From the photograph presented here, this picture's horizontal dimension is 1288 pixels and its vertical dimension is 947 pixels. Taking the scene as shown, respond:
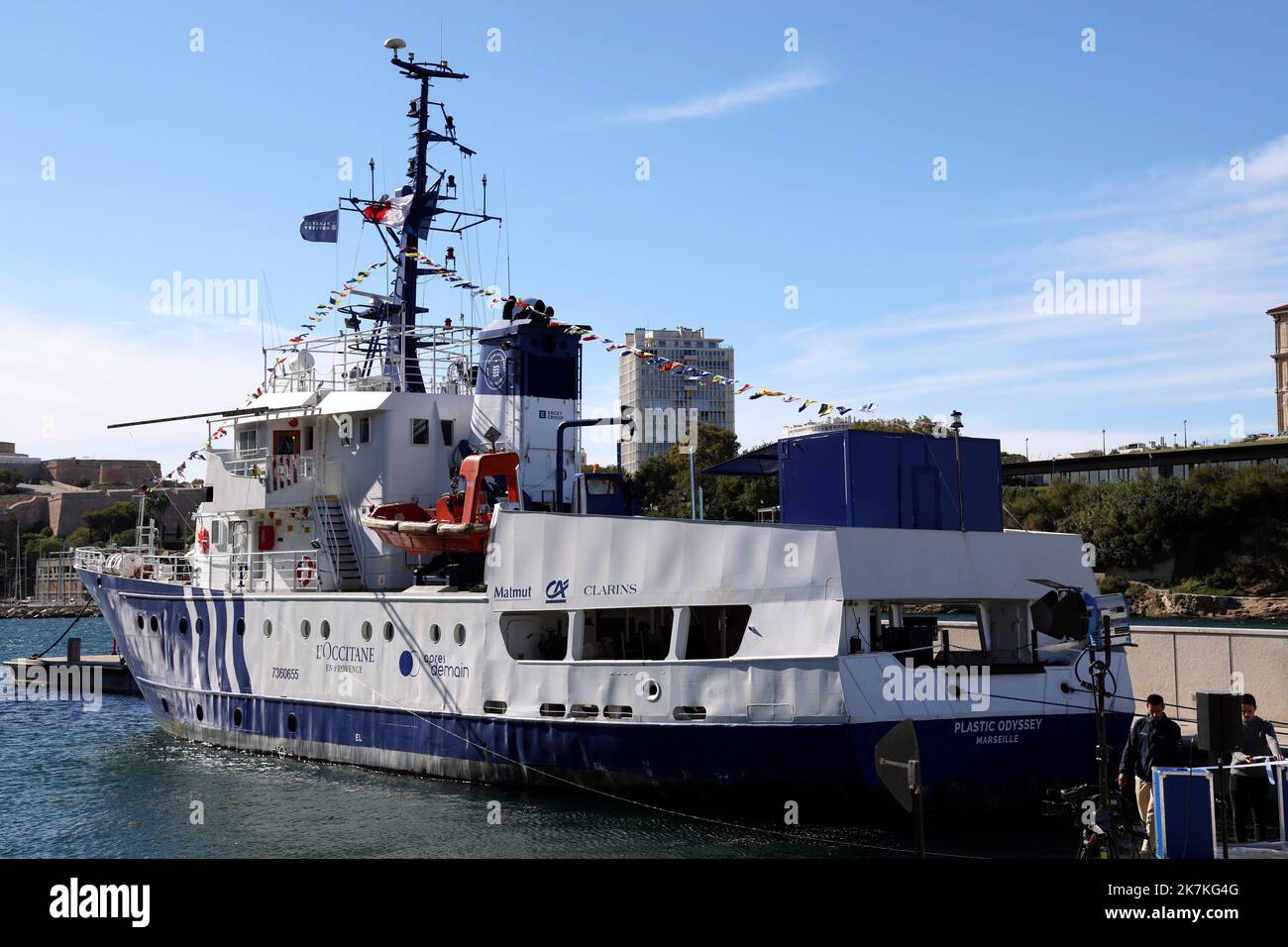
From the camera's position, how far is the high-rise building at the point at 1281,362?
5374 inches

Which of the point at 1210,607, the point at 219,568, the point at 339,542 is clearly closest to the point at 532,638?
the point at 339,542

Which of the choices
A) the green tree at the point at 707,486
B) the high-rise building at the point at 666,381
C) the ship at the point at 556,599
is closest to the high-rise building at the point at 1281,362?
the high-rise building at the point at 666,381

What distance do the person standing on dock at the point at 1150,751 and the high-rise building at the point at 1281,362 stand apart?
139 meters

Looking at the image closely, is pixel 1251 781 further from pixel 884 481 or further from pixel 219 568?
pixel 219 568

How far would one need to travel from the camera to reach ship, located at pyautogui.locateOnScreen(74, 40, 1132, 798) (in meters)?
15.9

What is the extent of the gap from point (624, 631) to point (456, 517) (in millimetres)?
3568

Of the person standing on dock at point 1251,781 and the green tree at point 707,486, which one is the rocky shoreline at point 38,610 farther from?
the person standing on dock at point 1251,781

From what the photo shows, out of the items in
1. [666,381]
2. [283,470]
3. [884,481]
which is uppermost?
[666,381]

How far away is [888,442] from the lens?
17.0m

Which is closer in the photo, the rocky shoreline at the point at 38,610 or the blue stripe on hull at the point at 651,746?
the blue stripe on hull at the point at 651,746

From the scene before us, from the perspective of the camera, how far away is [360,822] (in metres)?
17.8

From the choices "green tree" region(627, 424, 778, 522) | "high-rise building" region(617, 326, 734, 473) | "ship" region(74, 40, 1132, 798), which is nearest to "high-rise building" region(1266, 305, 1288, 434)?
"high-rise building" region(617, 326, 734, 473)

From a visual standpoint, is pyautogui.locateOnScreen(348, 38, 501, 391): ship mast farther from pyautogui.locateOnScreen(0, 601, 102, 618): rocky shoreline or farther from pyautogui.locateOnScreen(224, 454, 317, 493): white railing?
pyautogui.locateOnScreen(0, 601, 102, 618): rocky shoreline
